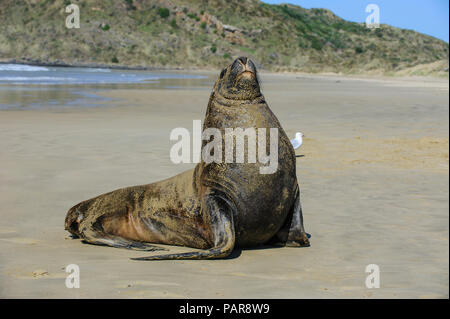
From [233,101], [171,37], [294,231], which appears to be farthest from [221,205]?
[171,37]

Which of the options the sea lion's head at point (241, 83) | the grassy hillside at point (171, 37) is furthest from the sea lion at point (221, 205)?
the grassy hillside at point (171, 37)

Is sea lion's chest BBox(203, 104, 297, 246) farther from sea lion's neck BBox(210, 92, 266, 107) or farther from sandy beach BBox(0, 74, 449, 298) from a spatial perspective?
sandy beach BBox(0, 74, 449, 298)

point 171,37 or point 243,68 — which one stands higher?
point 171,37

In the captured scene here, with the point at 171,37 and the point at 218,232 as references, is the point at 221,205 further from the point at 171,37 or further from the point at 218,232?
the point at 171,37

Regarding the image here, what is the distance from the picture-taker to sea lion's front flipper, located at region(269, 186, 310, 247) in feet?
16.3

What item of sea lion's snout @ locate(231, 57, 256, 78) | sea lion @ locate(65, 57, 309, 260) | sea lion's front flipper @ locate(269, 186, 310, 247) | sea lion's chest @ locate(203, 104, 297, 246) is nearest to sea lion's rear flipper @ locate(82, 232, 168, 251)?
sea lion @ locate(65, 57, 309, 260)

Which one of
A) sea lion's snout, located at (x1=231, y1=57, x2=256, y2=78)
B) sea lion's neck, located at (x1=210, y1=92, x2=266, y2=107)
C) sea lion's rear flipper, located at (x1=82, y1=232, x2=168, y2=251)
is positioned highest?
sea lion's snout, located at (x1=231, y1=57, x2=256, y2=78)

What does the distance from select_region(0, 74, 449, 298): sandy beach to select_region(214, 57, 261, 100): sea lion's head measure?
47.7 inches

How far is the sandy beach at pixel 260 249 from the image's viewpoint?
392 cm

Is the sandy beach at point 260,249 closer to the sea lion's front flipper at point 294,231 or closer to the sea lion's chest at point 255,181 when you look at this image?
the sea lion's front flipper at point 294,231

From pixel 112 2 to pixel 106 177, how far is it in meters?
85.7

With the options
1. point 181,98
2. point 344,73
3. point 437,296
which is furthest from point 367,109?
point 344,73

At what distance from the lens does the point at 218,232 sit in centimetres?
463

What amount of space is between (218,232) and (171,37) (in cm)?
8309
